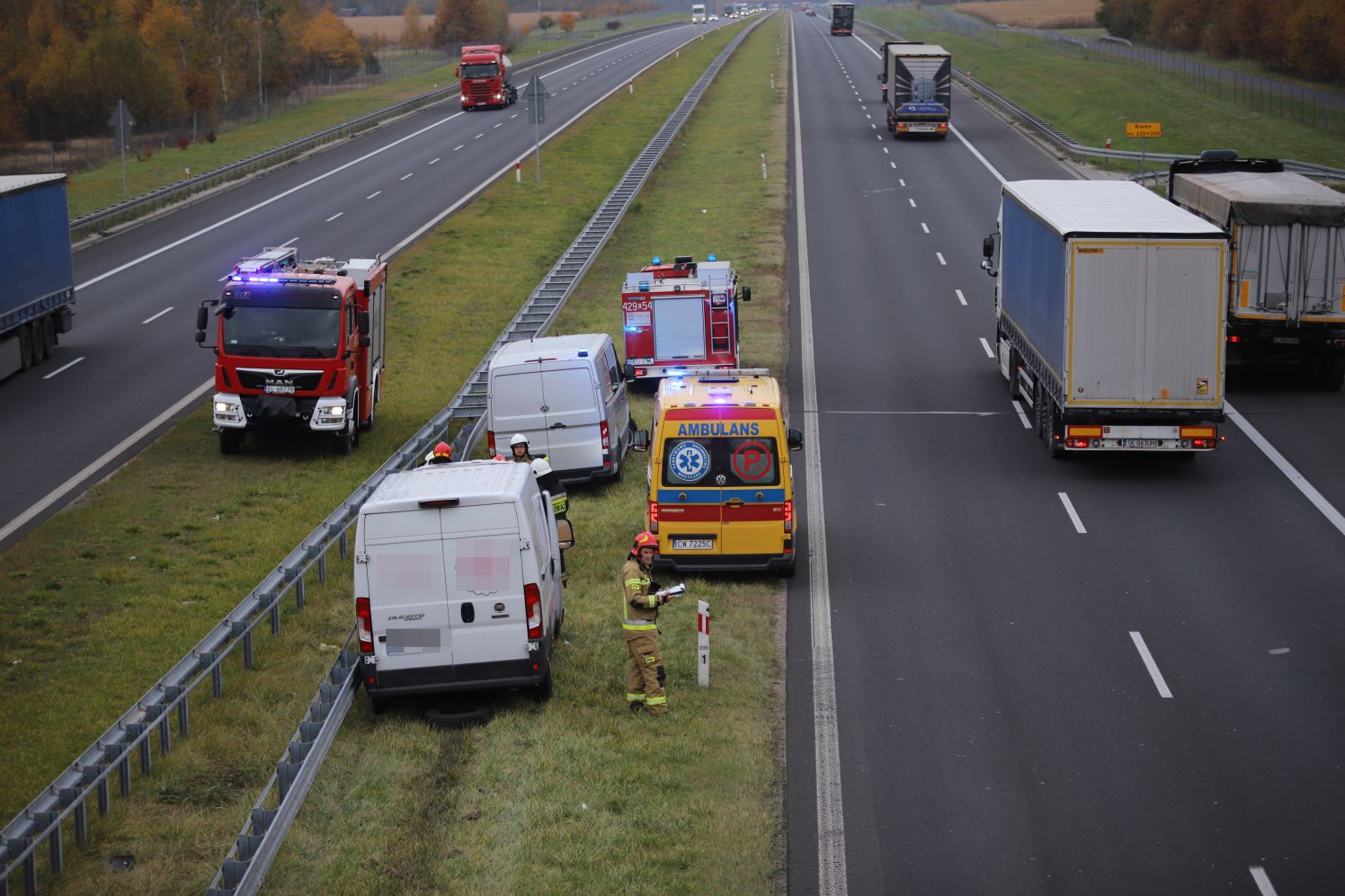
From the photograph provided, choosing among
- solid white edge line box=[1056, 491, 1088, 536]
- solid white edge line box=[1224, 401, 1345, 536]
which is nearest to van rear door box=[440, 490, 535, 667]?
solid white edge line box=[1056, 491, 1088, 536]

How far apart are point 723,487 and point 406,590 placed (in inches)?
218

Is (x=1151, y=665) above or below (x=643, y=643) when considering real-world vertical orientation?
below

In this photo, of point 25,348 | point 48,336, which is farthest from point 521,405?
point 48,336

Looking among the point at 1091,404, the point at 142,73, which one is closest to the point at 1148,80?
the point at 142,73

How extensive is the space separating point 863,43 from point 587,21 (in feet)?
264

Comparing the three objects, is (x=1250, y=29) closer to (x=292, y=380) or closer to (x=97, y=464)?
(x=292, y=380)

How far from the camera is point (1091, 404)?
22.9m

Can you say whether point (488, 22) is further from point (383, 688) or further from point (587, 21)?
point (383, 688)

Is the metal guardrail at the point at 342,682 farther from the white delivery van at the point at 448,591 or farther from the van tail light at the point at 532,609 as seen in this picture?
the van tail light at the point at 532,609

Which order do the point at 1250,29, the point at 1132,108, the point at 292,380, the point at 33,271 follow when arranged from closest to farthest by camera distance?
the point at 292,380
the point at 33,271
the point at 1132,108
the point at 1250,29

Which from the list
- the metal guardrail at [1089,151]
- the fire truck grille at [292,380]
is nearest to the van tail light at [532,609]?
the fire truck grille at [292,380]

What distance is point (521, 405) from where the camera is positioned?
74.2ft

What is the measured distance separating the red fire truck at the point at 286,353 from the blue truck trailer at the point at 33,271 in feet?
22.3

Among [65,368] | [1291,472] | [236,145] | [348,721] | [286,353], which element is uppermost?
[236,145]
